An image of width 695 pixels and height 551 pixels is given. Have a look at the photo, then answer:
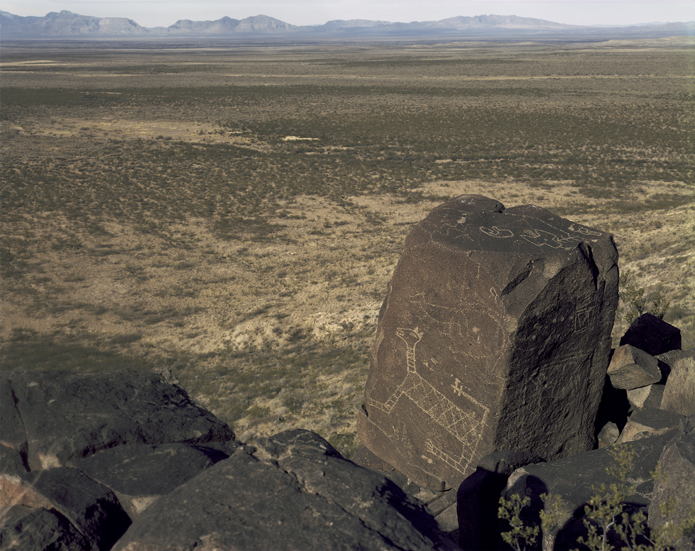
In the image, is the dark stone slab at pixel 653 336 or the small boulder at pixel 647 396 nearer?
the small boulder at pixel 647 396

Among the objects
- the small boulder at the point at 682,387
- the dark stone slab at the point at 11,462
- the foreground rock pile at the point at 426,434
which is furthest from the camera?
the small boulder at the point at 682,387

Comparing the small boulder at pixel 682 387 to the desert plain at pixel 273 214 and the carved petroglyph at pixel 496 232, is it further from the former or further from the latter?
the desert plain at pixel 273 214

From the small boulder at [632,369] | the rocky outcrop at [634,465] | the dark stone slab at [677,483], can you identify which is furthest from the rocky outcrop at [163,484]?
the small boulder at [632,369]

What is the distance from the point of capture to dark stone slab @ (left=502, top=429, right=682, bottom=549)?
471cm

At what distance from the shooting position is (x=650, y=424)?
6.67 meters

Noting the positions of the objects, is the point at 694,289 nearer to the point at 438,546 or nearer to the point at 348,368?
the point at 348,368

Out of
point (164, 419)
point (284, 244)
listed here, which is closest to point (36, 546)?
point (164, 419)

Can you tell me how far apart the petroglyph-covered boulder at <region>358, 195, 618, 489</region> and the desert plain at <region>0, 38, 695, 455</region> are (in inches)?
83.8

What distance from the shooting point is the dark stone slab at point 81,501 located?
429 centimetres

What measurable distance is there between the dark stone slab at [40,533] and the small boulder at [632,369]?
22.5 ft

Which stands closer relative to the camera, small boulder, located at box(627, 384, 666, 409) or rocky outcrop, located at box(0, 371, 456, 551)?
rocky outcrop, located at box(0, 371, 456, 551)

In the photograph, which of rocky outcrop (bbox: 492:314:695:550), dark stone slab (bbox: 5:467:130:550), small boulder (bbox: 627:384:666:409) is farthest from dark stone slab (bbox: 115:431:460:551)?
small boulder (bbox: 627:384:666:409)

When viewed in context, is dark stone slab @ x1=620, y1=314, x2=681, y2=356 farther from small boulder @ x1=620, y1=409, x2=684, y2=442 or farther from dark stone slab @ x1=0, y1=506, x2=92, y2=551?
dark stone slab @ x1=0, y1=506, x2=92, y2=551

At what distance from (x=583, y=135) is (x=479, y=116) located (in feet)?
36.3
